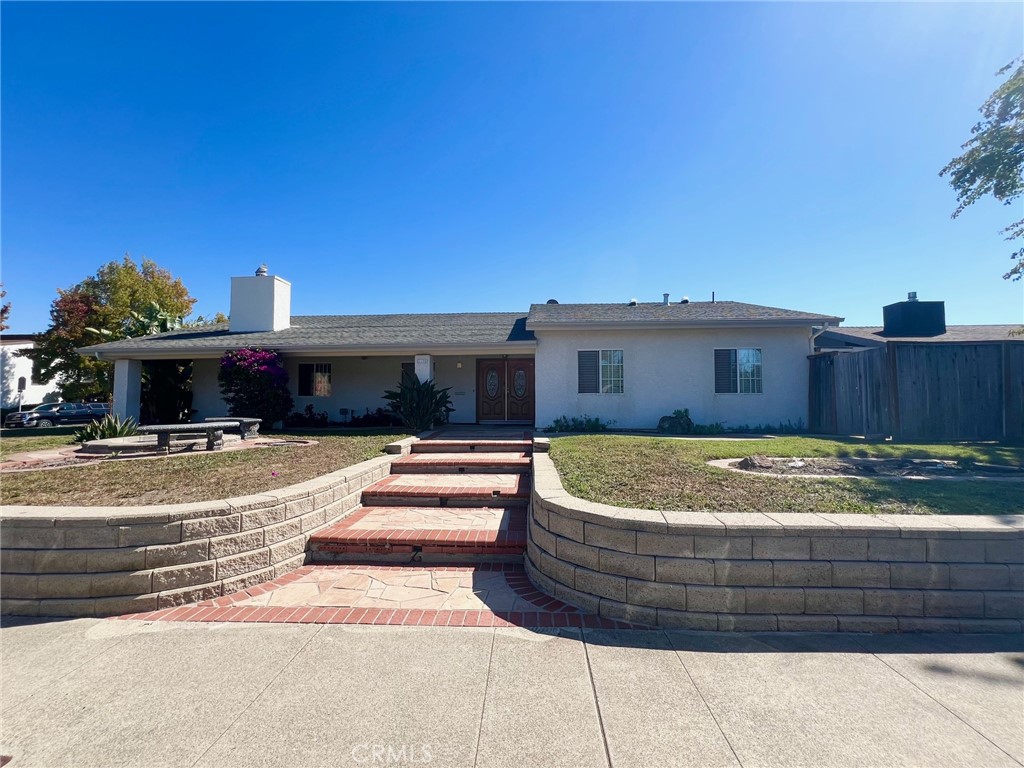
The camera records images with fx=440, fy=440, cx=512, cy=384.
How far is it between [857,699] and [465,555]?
3038mm

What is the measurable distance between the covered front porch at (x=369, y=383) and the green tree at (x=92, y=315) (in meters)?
11.5

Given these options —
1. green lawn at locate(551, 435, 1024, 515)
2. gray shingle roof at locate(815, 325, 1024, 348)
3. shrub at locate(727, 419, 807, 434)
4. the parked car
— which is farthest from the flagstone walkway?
the parked car

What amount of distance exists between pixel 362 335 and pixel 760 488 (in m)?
11.7

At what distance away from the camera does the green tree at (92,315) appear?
23.5m

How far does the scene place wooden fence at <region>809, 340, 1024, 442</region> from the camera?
8375mm

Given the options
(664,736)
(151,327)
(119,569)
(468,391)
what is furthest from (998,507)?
(151,327)

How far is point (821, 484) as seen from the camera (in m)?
4.62

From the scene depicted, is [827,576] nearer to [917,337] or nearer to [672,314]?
[672,314]

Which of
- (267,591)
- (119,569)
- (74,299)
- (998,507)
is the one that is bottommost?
(267,591)

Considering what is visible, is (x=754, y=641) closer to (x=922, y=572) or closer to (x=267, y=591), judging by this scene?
(x=922, y=572)

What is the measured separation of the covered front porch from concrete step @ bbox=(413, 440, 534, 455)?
4.25 metres

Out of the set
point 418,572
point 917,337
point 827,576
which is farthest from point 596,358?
point 917,337

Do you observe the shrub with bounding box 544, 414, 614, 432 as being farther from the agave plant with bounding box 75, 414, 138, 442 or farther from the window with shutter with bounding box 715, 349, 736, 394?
the agave plant with bounding box 75, 414, 138, 442

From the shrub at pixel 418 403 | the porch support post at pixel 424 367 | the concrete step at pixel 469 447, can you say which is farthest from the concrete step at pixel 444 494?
the porch support post at pixel 424 367
